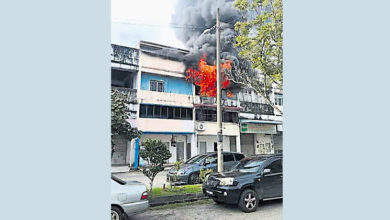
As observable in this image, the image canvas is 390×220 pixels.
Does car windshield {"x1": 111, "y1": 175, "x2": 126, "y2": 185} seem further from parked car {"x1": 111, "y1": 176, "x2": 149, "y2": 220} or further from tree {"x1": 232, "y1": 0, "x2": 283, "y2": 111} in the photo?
tree {"x1": 232, "y1": 0, "x2": 283, "y2": 111}

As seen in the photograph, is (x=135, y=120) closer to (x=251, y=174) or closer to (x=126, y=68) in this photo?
(x=126, y=68)

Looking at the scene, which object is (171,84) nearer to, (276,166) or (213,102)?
(213,102)

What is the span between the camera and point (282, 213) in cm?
329

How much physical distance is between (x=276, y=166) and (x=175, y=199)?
1224 millimetres

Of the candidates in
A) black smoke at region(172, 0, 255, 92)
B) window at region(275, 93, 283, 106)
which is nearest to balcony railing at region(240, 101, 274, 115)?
window at region(275, 93, 283, 106)

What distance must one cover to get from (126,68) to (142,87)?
9.6 inches

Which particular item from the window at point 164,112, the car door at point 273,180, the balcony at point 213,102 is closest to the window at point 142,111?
the window at point 164,112

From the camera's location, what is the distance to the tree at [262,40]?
355 cm

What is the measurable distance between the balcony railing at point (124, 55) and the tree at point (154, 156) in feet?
2.66

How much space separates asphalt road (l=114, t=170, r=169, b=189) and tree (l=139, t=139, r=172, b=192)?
1.3 inches

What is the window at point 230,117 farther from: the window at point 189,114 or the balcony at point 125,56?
the balcony at point 125,56

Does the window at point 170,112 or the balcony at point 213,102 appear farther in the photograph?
the balcony at point 213,102

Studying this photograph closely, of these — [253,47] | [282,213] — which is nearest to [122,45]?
[253,47]

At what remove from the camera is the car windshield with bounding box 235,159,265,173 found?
10.6ft
